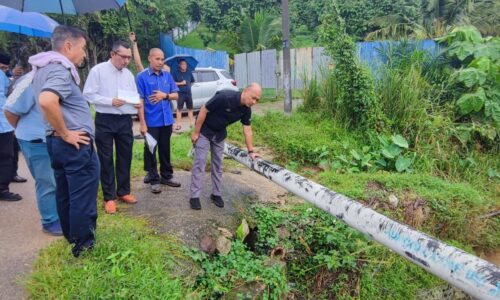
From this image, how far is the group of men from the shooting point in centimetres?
273

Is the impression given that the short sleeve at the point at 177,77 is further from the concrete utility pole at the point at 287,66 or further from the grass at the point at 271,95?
the grass at the point at 271,95

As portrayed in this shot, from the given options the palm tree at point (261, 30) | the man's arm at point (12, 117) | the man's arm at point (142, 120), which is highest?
the palm tree at point (261, 30)

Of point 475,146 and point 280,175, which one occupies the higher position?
point 280,175

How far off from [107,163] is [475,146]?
617 cm

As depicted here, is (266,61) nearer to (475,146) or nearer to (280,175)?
(475,146)

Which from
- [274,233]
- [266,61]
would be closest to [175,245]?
[274,233]

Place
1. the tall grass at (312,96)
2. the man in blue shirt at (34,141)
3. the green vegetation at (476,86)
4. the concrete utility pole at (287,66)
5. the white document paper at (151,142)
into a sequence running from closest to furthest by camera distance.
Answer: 1. the man in blue shirt at (34,141)
2. the white document paper at (151,142)
3. the green vegetation at (476,86)
4. the tall grass at (312,96)
5. the concrete utility pole at (287,66)

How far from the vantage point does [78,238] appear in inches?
114

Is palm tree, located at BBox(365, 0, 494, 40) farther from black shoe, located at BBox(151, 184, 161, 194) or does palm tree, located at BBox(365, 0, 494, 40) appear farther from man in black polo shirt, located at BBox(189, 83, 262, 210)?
black shoe, located at BBox(151, 184, 161, 194)

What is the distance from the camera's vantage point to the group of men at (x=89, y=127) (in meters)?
2.73

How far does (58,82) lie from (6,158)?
8.89 feet

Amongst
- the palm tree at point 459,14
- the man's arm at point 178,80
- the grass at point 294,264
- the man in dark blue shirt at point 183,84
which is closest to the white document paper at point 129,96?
the grass at point 294,264

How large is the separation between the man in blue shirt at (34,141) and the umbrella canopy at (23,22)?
112 inches

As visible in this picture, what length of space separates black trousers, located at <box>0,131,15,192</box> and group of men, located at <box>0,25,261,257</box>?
0.01 meters
